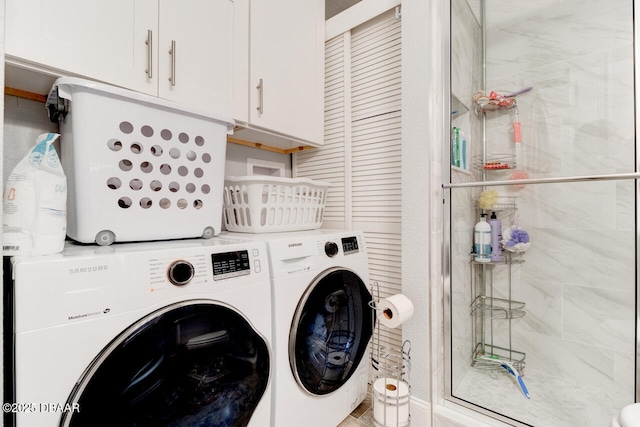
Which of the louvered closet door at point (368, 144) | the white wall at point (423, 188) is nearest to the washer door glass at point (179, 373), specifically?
the white wall at point (423, 188)

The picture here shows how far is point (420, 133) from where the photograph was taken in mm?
1460

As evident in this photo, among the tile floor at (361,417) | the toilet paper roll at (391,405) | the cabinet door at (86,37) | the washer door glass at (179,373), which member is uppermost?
the cabinet door at (86,37)

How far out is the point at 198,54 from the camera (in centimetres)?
126

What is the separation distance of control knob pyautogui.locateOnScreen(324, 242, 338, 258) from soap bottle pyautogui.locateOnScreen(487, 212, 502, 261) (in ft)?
3.53

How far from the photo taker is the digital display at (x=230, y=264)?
3.15 ft

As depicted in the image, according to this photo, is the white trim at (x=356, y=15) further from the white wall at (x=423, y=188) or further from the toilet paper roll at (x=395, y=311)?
the toilet paper roll at (x=395, y=311)

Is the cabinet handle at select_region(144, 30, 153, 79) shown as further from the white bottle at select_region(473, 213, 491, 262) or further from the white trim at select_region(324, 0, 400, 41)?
the white bottle at select_region(473, 213, 491, 262)

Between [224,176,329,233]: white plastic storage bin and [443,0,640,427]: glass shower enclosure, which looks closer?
[224,176,329,233]: white plastic storage bin

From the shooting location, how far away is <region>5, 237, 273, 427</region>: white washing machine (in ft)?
2.15

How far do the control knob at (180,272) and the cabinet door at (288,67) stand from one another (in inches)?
33.2

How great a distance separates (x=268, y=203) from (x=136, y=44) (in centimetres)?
76

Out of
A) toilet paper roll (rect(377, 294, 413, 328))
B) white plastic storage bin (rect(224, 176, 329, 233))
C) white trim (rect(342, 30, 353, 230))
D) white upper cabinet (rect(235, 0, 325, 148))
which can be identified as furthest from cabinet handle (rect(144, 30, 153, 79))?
toilet paper roll (rect(377, 294, 413, 328))

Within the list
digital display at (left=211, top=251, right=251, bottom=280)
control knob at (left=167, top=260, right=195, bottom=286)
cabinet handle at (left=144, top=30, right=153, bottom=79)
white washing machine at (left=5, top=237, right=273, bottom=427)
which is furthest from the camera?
cabinet handle at (left=144, top=30, right=153, bottom=79)

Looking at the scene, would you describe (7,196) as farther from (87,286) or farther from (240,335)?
(240,335)
